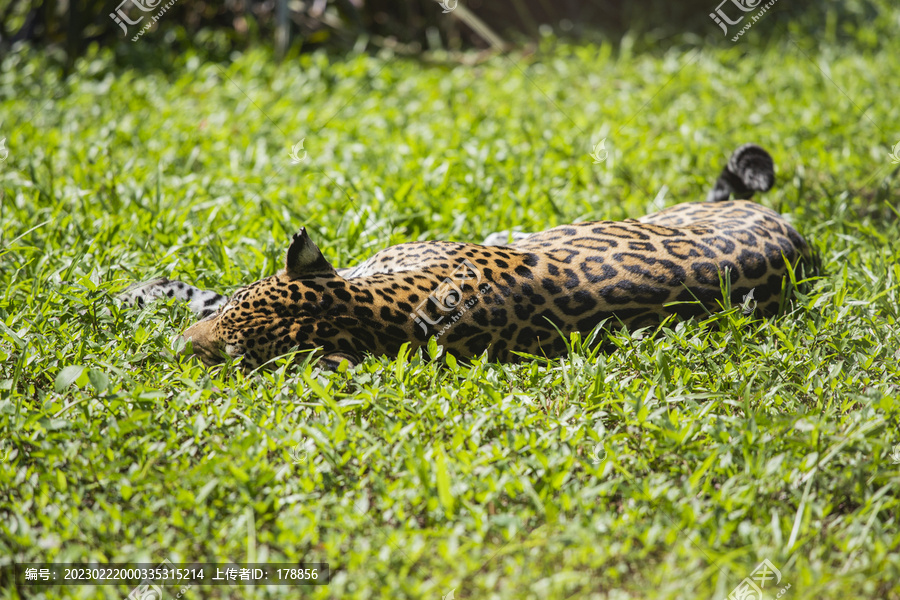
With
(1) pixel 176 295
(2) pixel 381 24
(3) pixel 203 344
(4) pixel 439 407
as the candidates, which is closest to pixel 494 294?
(4) pixel 439 407

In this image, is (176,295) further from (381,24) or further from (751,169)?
(381,24)

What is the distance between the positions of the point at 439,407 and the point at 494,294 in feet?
2.13

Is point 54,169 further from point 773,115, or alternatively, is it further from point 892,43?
point 892,43

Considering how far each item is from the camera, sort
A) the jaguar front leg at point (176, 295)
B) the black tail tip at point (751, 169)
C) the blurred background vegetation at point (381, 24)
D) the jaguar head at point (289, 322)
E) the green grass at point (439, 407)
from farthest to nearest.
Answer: the blurred background vegetation at point (381, 24) < the black tail tip at point (751, 169) < the jaguar front leg at point (176, 295) < the jaguar head at point (289, 322) < the green grass at point (439, 407)

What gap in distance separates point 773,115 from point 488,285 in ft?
14.7

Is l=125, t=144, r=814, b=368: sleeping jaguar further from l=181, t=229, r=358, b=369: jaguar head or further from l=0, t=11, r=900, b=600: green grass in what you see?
l=0, t=11, r=900, b=600: green grass

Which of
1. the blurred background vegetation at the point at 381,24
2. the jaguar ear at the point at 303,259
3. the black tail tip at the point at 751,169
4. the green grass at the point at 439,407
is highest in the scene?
the blurred background vegetation at the point at 381,24

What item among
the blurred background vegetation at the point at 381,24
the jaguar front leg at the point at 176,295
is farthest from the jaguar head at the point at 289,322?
the blurred background vegetation at the point at 381,24

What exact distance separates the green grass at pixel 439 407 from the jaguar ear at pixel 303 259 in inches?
18.1

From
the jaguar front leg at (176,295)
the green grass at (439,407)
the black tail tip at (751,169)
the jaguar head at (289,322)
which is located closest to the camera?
the green grass at (439,407)

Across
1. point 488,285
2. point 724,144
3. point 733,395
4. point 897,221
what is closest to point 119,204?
point 488,285

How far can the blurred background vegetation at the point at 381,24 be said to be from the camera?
8133 mm

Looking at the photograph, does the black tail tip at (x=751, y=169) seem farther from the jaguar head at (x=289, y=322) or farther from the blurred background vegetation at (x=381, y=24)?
the blurred background vegetation at (x=381, y=24)

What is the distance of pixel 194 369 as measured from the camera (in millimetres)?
3426
